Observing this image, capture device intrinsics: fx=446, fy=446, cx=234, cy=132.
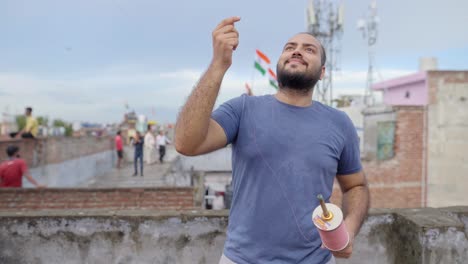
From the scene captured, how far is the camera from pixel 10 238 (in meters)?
3.07

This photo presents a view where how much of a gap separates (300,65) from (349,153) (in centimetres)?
49

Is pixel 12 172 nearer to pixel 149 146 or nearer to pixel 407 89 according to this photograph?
pixel 149 146

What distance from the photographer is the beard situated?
192 centimetres

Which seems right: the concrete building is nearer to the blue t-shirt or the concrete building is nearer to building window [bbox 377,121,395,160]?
building window [bbox 377,121,395,160]

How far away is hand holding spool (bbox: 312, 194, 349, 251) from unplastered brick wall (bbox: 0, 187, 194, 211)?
6.78 meters

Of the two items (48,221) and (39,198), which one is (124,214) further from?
(39,198)

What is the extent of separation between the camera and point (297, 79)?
192 centimetres

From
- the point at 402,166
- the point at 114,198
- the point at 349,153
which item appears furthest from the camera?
the point at 402,166

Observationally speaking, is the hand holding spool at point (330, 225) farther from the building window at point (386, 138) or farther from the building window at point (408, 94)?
the building window at point (408, 94)

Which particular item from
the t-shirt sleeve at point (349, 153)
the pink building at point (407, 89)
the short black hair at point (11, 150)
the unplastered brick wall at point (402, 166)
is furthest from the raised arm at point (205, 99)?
the pink building at point (407, 89)

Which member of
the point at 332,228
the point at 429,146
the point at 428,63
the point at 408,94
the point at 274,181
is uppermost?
the point at 428,63

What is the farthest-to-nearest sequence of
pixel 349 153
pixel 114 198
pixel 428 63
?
pixel 428 63 < pixel 114 198 < pixel 349 153

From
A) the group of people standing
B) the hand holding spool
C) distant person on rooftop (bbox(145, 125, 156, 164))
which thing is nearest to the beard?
the hand holding spool

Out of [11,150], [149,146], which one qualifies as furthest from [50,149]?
[149,146]
